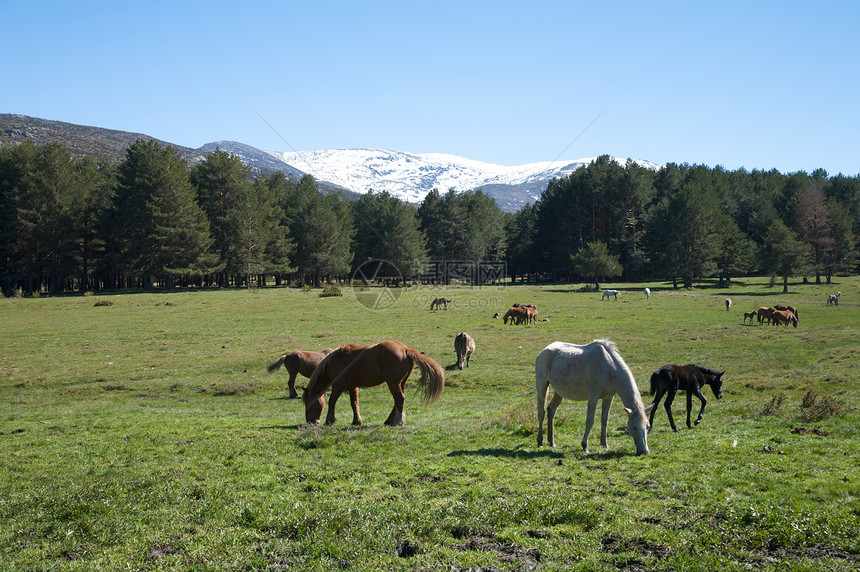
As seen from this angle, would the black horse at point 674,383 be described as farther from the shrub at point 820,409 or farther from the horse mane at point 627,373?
the horse mane at point 627,373

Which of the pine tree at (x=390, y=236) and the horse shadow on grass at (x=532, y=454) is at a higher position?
the pine tree at (x=390, y=236)

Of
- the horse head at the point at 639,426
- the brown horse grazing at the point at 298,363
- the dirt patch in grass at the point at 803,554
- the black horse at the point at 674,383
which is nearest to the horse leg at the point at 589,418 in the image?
the horse head at the point at 639,426

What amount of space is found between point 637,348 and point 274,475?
23852 millimetres

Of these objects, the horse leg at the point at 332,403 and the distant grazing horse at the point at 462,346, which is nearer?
the horse leg at the point at 332,403

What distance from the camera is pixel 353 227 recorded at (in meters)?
107

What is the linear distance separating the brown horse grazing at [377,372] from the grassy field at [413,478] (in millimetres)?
921

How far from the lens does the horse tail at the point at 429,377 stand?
13281 mm

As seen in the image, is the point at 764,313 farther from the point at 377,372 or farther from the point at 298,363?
the point at 377,372

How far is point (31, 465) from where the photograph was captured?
10438 millimetres

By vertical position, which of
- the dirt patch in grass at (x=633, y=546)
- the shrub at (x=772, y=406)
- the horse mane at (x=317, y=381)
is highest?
the horse mane at (x=317, y=381)

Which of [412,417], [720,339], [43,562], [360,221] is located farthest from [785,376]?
[360,221]

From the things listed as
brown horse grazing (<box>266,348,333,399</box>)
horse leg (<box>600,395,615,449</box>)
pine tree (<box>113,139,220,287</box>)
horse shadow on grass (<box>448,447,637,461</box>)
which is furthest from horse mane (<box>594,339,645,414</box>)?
pine tree (<box>113,139,220,287</box>)

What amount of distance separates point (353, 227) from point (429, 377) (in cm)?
9591

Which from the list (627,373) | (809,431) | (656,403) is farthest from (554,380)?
(809,431)
